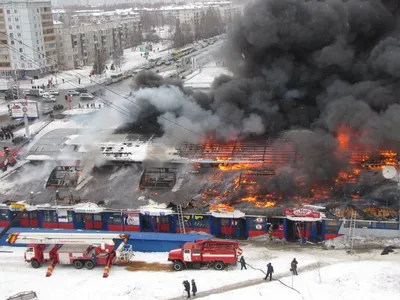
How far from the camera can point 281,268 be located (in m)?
15.8

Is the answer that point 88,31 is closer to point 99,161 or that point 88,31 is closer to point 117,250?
point 99,161

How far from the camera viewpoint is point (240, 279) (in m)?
15.2

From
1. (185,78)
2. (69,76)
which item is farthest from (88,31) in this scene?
(185,78)

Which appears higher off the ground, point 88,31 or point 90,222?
point 88,31

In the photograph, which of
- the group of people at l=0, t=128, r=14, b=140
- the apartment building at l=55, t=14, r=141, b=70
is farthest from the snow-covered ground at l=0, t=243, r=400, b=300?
the apartment building at l=55, t=14, r=141, b=70

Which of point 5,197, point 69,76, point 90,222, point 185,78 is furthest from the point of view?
point 69,76

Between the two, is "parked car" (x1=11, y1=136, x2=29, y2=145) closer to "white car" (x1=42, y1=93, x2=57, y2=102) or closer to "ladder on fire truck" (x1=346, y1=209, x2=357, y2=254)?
"white car" (x1=42, y1=93, x2=57, y2=102)

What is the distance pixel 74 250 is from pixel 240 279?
5801 mm

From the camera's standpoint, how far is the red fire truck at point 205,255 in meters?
16.0

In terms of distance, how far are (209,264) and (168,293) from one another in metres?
2.20

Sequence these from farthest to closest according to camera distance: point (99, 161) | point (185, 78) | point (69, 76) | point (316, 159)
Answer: point (69, 76) → point (185, 78) → point (99, 161) → point (316, 159)

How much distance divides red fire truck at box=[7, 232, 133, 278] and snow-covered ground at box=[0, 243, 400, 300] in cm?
30

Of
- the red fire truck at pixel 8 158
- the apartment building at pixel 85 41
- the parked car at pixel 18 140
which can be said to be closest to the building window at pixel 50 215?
the red fire truck at pixel 8 158

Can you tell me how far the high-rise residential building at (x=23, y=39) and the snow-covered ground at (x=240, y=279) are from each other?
160ft
